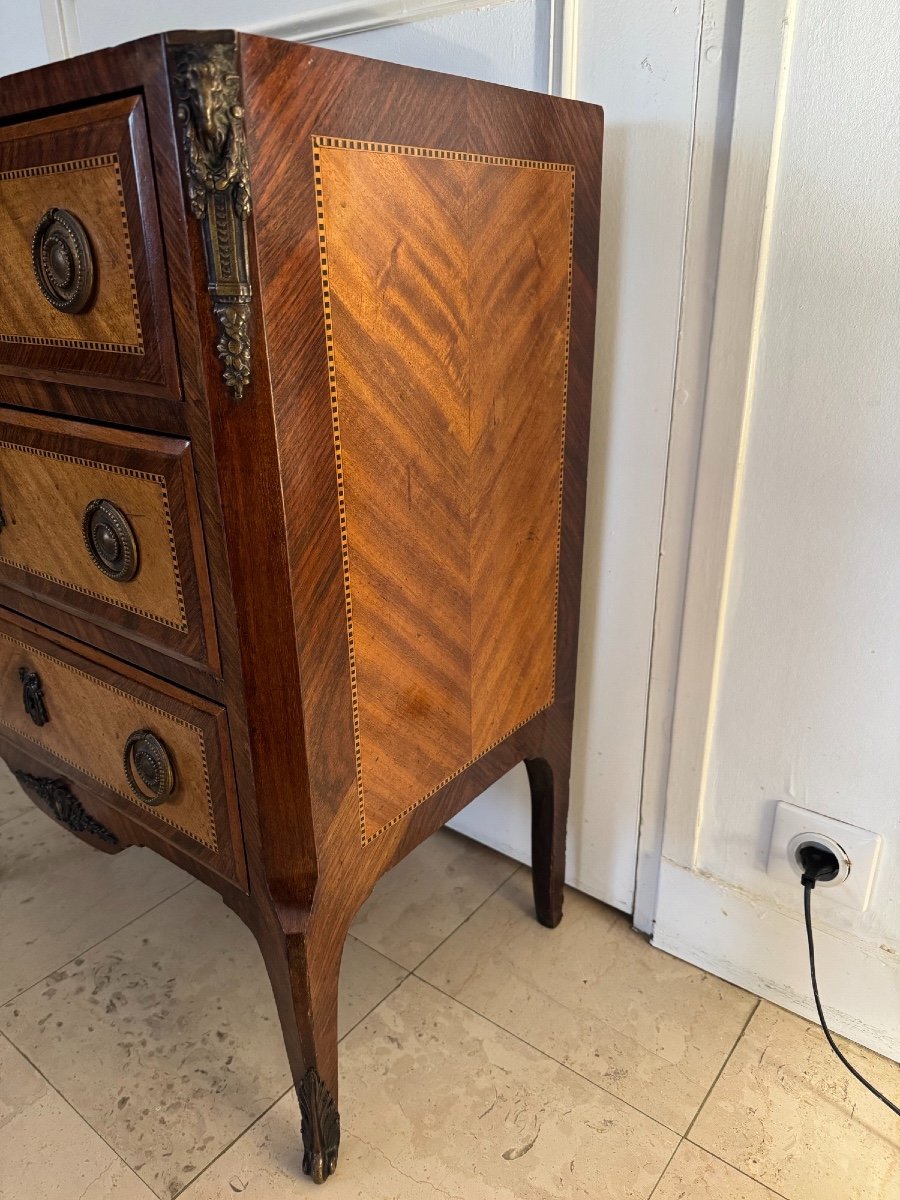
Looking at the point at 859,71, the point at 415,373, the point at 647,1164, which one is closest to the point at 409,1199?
the point at 647,1164

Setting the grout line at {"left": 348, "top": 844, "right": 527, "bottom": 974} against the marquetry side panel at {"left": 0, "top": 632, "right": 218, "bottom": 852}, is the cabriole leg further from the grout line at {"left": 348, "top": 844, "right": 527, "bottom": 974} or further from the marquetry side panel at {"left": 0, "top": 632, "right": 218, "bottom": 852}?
the marquetry side panel at {"left": 0, "top": 632, "right": 218, "bottom": 852}

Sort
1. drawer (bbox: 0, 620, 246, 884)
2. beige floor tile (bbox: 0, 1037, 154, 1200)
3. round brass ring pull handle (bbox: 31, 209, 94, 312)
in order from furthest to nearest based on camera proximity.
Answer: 1. beige floor tile (bbox: 0, 1037, 154, 1200)
2. drawer (bbox: 0, 620, 246, 884)
3. round brass ring pull handle (bbox: 31, 209, 94, 312)

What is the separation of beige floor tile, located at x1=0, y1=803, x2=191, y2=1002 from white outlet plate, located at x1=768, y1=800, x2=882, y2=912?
2.79 ft

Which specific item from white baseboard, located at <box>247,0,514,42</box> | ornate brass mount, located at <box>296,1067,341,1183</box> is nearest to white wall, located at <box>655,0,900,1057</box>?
white baseboard, located at <box>247,0,514,42</box>

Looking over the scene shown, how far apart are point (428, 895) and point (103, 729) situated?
593 millimetres

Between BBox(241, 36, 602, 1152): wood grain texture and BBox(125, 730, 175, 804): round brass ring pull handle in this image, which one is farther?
BBox(125, 730, 175, 804): round brass ring pull handle

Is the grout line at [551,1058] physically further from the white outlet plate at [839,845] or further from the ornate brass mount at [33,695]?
the ornate brass mount at [33,695]

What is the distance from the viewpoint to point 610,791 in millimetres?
1176

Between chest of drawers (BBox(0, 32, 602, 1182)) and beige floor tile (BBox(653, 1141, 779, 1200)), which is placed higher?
chest of drawers (BBox(0, 32, 602, 1182))

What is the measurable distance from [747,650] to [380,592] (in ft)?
1.52

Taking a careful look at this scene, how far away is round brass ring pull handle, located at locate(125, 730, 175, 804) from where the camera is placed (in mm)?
827

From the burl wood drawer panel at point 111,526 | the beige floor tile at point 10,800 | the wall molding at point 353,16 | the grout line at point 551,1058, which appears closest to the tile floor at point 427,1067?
the grout line at point 551,1058

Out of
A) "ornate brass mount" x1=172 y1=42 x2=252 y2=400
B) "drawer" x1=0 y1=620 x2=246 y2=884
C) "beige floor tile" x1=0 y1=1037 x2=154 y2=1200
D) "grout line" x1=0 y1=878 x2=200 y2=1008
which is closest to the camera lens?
"ornate brass mount" x1=172 y1=42 x2=252 y2=400

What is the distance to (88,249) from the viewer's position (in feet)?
2.15
